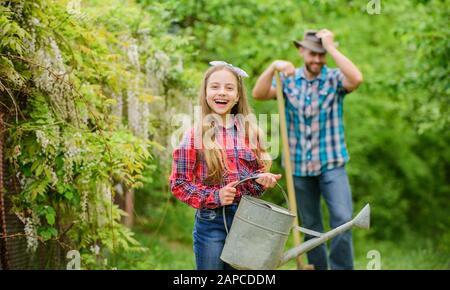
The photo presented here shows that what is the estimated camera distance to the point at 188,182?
303cm

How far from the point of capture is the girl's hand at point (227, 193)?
291 centimetres

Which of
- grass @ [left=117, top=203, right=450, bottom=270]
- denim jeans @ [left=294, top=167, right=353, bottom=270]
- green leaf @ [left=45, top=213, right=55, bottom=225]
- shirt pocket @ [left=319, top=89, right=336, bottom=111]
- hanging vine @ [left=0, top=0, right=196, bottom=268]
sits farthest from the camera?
grass @ [left=117, top=203, right=450, bottom=270]

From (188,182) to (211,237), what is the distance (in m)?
0.25

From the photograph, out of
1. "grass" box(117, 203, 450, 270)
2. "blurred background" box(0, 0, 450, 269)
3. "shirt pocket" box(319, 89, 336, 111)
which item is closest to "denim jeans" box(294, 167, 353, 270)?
"shirt pocket" box(319, 89, 336, 111)

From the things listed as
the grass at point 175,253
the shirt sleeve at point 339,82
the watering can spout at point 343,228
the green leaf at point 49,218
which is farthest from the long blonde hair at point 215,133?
the grass at point 175,253

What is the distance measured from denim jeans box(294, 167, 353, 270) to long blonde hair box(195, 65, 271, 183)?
1.55m

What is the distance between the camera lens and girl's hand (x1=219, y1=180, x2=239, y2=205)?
2.91m

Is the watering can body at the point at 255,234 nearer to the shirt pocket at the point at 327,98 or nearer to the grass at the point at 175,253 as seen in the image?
the shirt pocket at the point at 327,98

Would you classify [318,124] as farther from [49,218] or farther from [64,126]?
[49,218]

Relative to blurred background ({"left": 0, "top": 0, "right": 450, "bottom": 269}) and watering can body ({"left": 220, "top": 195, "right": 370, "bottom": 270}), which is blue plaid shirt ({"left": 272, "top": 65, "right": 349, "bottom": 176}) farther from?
watering can body ({"left": 220, "top": 195, "right": 370, "bottom": 270})

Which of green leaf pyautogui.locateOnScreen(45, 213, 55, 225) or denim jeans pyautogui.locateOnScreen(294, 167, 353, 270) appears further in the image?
denim jeans pyautogui.locateOnScreen(294, 167, 353, 270)

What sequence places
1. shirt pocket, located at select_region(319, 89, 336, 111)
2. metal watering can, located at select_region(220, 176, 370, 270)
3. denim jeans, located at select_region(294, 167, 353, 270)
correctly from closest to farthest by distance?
metal watering can, located at select_region(220, 176, 370, 270), denim jeans, located at select_region(294, 167, 353, 270), shirt pocket, located at select_region(319, 89, 336, 111)
